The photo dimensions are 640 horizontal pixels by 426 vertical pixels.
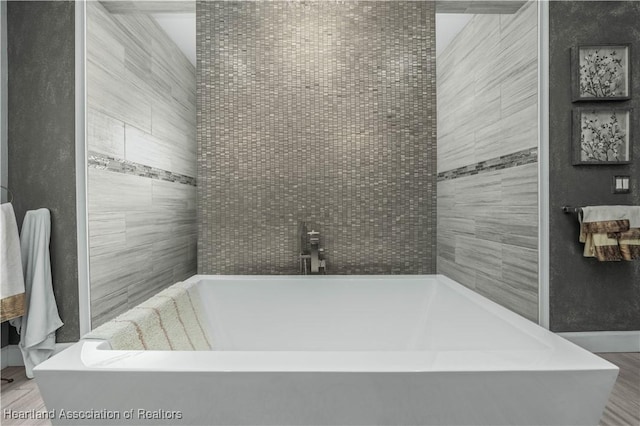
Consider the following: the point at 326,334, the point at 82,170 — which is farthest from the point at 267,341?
the point at 82,170

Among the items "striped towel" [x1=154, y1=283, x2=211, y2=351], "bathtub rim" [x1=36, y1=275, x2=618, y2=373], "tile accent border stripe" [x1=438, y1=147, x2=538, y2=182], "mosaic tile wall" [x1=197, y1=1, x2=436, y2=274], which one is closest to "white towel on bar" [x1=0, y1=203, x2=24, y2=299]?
"striped towel" [x1=154, y1=283, x2=211, y2=351]

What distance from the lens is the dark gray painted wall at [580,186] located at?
210 centimetres

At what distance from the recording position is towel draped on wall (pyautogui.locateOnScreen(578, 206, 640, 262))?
77.8 inches

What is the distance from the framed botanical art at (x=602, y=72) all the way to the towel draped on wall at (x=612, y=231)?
639mm

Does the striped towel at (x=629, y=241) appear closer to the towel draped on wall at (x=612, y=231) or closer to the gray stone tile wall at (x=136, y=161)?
the towel draped on wall at (x=612, y=231)

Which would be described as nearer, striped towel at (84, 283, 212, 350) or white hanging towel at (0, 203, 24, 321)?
→ striped towel at (84, 283, 212, 350)

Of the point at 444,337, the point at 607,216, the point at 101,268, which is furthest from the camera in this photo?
the point at 101,268

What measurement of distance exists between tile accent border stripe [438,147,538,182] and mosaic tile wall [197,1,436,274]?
354mm

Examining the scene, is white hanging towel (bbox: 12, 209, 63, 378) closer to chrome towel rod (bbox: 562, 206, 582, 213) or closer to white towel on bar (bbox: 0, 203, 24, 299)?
white towel on bar (bbox: 0, 203, 24, 299)

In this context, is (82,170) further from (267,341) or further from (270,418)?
(270,418)

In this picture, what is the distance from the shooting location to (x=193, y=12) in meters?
2.44

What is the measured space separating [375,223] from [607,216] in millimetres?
1290

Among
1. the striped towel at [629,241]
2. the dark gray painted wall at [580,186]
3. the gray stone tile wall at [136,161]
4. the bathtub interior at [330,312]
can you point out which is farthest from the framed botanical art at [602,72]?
the gray stone tile wall at [136,161]

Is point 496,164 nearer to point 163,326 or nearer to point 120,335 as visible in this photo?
point 163,326
